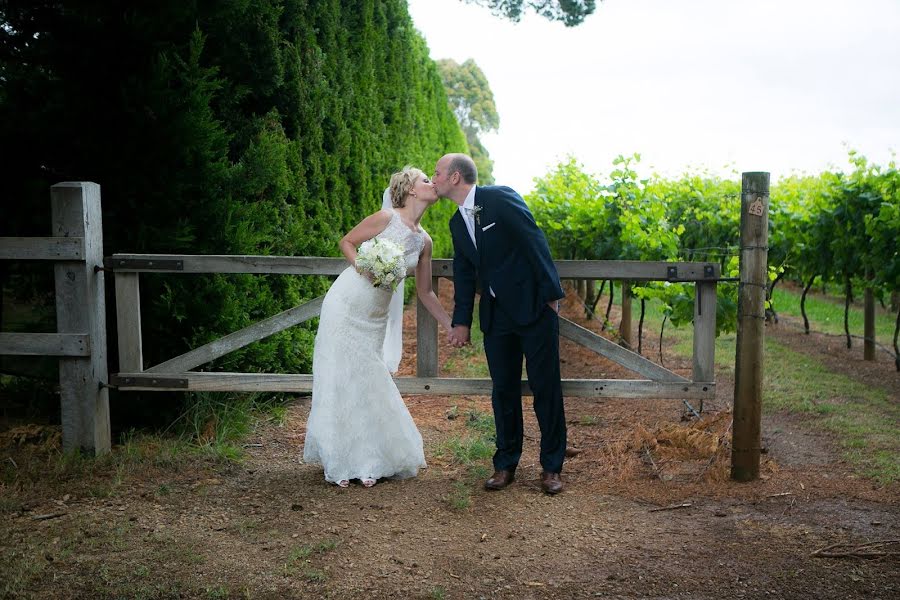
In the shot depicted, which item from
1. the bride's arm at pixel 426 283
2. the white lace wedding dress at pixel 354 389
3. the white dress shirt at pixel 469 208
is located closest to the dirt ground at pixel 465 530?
the white lace wedding dress at pixel 354 389

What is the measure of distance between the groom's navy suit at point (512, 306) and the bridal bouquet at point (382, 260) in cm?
34

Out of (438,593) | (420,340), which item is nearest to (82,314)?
(420,340)

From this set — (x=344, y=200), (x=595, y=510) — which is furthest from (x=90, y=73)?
(x=595, y=510)

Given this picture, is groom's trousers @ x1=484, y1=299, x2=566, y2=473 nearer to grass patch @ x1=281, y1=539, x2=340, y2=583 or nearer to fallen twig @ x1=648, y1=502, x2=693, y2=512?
fallen twig @ x1=648, y1=502, x2=693, y2=512

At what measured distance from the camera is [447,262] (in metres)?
5.21

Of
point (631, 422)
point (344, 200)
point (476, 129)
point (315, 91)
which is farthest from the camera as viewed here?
point (476, 129)

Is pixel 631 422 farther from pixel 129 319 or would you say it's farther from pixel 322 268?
pixel 129 319

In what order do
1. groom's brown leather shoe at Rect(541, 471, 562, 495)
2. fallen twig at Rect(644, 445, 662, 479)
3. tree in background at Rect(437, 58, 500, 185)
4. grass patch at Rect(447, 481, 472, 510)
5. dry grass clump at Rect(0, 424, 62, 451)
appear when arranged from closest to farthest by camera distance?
1. grass patch at Rect(447, 481, 472, 510)
2. groom's brown leather shoe at Rect(541, 471, 562, 495)
3. fallen twig at Rect(644, 445, 662, 479)
4. dry grass clump at Rect(0, 424, 62, 451)
5. tree in background at Rect(437, 58, 500, 185)

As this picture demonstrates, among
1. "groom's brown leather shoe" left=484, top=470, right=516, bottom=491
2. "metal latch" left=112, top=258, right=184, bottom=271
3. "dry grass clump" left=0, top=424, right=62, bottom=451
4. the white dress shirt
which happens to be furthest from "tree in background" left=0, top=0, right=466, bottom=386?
"groom's brown leather shoe" left=484, top=470, right=516, bottom=491

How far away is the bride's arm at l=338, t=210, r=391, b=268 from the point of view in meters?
4.99

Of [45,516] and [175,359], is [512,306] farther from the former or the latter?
[45,516]

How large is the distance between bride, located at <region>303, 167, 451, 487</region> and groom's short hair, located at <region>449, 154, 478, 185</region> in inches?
10.3

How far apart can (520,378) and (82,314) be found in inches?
110

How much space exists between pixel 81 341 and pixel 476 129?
172 ft
